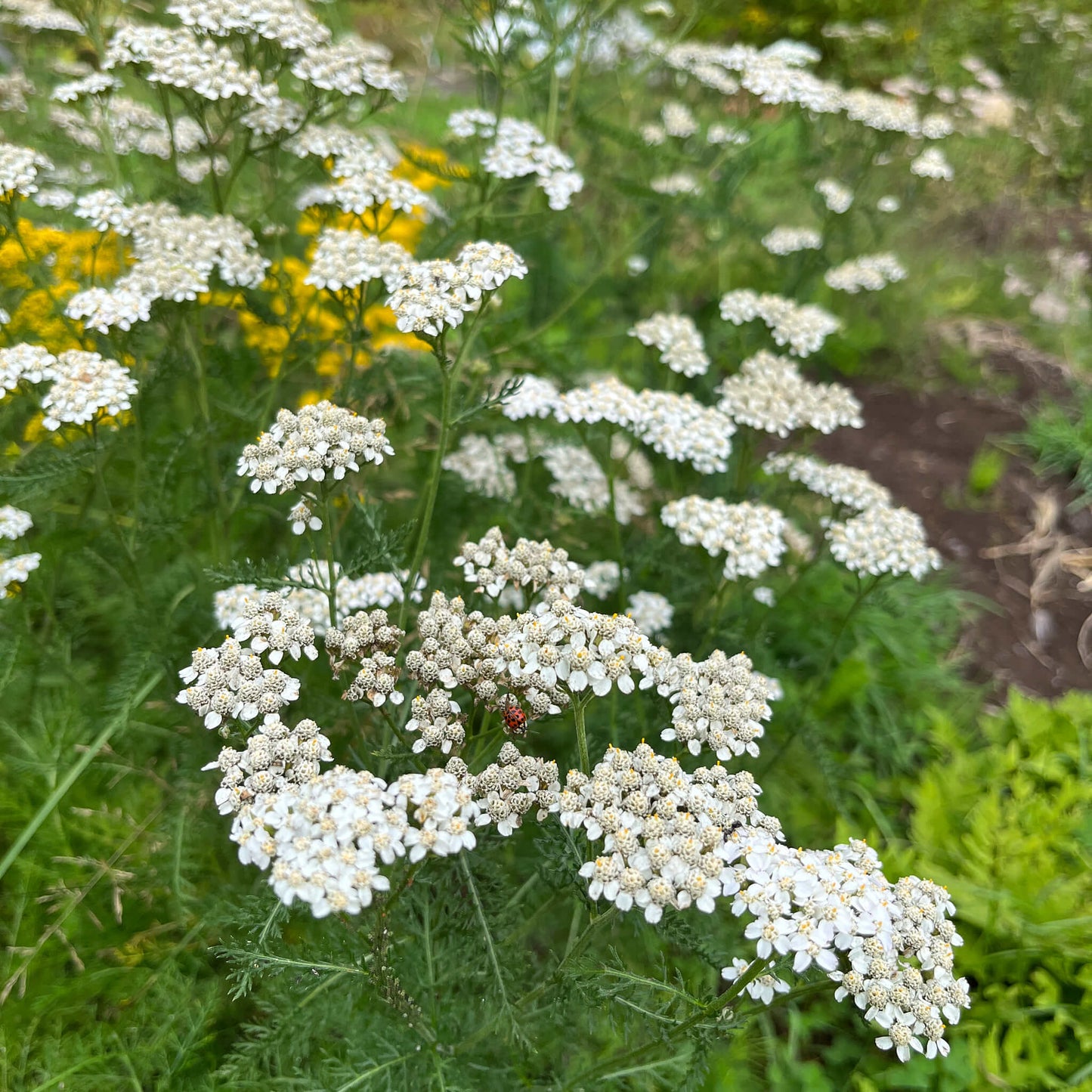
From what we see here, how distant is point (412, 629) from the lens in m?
2.66

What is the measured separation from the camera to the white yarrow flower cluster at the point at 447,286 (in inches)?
79.7

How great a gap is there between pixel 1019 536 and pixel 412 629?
4.56 metres

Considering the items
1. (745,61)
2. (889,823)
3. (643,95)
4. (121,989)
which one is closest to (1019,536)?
(889,823)

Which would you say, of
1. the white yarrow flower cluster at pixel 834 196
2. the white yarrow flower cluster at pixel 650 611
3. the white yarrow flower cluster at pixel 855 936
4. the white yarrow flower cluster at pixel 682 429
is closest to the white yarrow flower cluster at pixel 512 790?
the white yarrow flower cluster at pixel 855 936

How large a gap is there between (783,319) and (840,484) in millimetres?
812

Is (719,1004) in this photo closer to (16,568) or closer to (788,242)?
(16,568)

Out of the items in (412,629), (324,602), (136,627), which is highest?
(324,602)

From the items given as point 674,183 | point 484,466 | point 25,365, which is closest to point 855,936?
point 484,466

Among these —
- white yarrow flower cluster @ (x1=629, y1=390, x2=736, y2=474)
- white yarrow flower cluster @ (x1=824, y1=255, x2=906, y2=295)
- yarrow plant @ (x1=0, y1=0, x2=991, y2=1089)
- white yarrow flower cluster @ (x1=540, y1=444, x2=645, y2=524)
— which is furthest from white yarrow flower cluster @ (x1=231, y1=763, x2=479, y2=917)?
white yarrow flower cluster @ (x1=824, y1=255, x2=906, y2=295)

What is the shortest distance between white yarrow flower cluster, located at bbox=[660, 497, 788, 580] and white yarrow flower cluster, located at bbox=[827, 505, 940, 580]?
313 millimetres

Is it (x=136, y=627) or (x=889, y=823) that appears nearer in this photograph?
(x=136, y=627)

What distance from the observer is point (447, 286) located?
2094 millimetres

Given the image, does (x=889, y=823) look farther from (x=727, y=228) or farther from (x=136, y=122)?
(x=136, y=122)

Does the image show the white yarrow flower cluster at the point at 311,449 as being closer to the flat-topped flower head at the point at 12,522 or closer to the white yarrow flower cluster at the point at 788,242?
the flat-topped flower head at the point at 12,522
